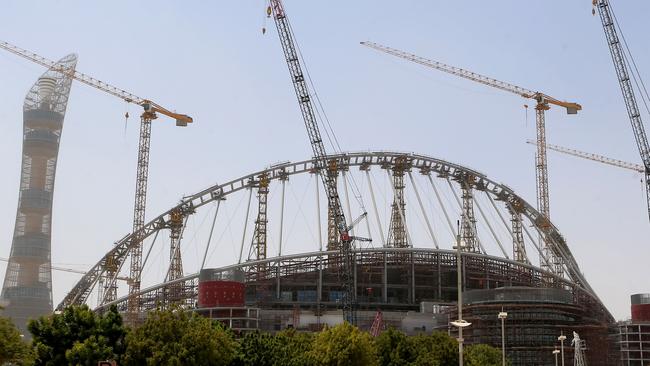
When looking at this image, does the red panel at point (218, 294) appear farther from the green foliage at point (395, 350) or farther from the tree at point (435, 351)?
the tree at point (435, 351)

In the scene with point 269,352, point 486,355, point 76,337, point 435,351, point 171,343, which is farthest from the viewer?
point 486,355

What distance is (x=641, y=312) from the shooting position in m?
177

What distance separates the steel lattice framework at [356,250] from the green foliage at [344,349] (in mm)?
81019

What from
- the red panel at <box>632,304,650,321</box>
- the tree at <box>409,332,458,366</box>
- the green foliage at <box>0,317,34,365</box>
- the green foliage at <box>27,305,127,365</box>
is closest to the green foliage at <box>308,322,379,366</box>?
the tree at <box>409,332,458,366</box>

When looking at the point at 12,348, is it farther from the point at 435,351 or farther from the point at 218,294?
the point at 218,294

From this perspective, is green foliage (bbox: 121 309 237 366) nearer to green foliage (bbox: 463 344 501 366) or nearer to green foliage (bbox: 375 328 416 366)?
green foliage (bbox: 375 328 416 366)

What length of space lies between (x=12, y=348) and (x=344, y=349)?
33046 mm

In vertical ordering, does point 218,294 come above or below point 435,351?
above

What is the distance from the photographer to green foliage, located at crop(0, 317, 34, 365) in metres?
70.6

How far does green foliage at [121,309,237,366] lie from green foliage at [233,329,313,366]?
379 inches

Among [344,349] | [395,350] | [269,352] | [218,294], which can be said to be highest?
[218,294]

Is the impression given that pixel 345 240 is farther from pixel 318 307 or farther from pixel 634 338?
pixel 634 338

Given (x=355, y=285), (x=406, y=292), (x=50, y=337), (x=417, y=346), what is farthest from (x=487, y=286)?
(x=50, y=337)

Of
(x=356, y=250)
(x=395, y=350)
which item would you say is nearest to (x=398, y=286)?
(x=356, y=250)
